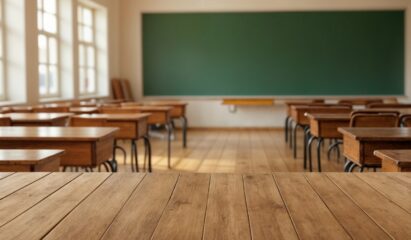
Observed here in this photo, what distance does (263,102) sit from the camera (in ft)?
36.2

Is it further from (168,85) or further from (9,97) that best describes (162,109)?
(168,85)

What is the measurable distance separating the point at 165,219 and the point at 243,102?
9.81 m

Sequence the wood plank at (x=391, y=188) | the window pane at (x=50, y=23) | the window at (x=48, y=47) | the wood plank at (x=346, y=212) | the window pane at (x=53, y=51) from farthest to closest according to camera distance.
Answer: the window pane at (x=53, y=51) < the window pane at (x=50, y=23) < the window at (x=48, y=47) < the wood plank at (x=391, y=188) < the wood plank at (x=346, y=212)

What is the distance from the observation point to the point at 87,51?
402 inches

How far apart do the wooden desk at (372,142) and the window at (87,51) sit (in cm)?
716

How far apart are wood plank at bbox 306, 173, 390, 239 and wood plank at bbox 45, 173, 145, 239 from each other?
557mm

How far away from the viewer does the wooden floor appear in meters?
6.44

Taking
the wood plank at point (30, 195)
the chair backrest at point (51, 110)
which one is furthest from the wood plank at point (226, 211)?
the chair backrest at point (51, 110)

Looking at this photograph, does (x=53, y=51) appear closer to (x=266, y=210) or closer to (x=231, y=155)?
(x=231, y=155)

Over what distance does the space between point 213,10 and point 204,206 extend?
399 inches

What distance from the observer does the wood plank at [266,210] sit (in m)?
1.23

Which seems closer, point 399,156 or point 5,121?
point 399,156

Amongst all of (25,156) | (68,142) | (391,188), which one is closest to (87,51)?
(68,142)

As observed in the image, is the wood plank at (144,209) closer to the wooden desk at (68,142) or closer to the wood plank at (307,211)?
the wood plank at (307,211)
